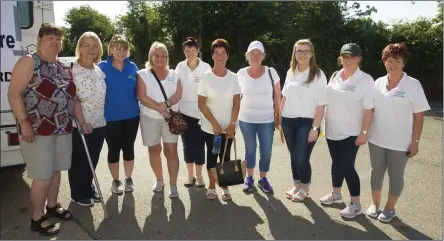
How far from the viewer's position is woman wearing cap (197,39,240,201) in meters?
4.02

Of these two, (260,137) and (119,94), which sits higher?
(119,94)

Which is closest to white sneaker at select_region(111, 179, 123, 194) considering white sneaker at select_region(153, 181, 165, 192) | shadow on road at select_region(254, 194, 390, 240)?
white sneaker at select_region(153, 181, 165, 192)

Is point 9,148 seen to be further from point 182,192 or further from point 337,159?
point 337,159

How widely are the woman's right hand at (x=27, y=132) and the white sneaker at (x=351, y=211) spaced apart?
121 inches

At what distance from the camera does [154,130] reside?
14.0 feet

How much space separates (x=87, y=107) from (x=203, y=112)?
120cm

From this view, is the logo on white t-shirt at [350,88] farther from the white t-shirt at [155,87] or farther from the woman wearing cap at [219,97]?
the white t-shirt at [155,87]

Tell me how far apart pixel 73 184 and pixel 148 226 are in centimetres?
106

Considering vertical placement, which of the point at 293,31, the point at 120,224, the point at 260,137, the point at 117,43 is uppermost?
the point at 293,31

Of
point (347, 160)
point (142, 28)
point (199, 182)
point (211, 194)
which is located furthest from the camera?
point (142, 28)

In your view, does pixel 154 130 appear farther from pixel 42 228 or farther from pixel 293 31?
pixel 293 31

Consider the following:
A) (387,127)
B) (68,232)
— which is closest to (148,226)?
(68,232)

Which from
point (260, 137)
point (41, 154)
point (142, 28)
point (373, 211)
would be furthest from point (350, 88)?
point (142, 28)

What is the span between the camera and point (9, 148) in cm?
379
